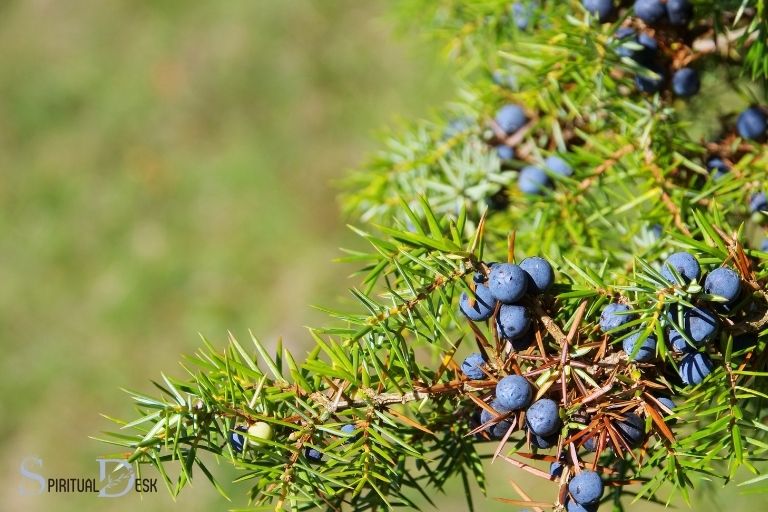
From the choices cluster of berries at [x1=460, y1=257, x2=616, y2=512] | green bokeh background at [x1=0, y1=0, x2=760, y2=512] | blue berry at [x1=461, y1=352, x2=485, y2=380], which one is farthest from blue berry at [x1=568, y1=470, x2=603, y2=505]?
green bokeh background at [x1=0, y1=0, x2=760, y2=512]

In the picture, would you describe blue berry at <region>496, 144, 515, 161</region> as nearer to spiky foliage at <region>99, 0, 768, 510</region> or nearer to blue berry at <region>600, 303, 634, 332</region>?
spiky foliage at <region>99, 0, 768, 510</region>

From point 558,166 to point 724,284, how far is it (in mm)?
339

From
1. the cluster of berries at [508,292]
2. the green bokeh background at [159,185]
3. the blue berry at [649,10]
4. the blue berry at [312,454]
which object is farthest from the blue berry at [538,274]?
the green bokeh background at [159,185]

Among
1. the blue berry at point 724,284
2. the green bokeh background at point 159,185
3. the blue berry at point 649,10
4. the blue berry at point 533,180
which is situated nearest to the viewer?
the blue berry at point 724,284

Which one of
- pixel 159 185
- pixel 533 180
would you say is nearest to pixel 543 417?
pixel 533 180

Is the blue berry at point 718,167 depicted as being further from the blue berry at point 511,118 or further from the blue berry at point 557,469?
the blue berry at point 557,469

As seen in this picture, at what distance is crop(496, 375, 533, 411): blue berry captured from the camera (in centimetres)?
55

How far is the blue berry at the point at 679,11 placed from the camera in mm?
736

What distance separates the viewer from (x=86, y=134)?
12.2 feet

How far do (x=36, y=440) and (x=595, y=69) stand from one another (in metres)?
2.91

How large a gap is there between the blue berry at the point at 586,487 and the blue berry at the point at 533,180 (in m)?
0.38

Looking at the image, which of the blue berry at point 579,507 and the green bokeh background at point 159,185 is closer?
the blue berry at point 579,507

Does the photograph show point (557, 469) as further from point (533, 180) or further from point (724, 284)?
point (533, 180)

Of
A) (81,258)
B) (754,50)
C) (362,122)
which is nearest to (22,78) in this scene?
(81,258)
